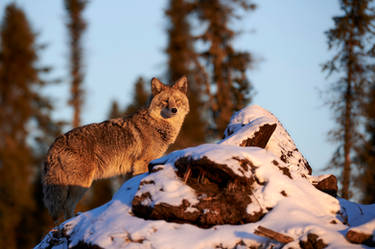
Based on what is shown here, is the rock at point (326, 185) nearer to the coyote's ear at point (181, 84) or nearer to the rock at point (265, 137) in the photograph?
the rock at point (265, 137)

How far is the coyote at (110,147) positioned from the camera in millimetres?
7766

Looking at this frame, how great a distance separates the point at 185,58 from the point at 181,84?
15.5 metres

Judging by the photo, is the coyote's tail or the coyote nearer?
the coyote's tail

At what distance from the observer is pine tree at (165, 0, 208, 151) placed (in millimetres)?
24097

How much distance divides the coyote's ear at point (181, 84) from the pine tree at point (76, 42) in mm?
20217

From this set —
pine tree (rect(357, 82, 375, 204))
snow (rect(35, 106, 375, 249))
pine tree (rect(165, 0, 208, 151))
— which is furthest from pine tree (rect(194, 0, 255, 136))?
snow (rect(35, 106, 375, 249))

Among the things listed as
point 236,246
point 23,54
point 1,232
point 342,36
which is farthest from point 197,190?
point 23,54

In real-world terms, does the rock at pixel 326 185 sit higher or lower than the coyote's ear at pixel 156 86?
lower

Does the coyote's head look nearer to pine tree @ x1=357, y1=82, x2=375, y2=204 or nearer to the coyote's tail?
the coyote's tail

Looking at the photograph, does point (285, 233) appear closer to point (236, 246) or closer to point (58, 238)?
point (236, 246)

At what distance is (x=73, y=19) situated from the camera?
29562mm

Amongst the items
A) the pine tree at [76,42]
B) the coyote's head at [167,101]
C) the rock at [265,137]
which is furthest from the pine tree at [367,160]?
the pine tree at [76,42]

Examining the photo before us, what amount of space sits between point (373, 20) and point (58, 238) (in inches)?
512

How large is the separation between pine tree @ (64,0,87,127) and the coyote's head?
804 inches
